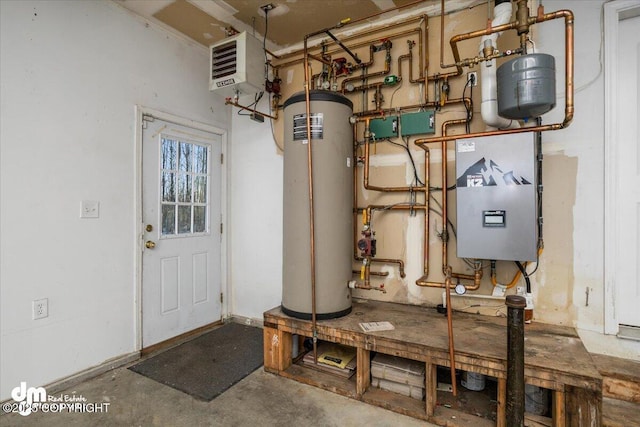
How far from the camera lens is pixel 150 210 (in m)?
2.72

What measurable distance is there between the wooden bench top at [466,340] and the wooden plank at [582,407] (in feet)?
0.20

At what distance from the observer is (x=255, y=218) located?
10.7ft

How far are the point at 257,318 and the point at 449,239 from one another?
2.00m

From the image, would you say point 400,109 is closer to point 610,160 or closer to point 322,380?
point 610,160

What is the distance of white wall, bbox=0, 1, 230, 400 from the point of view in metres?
1.95

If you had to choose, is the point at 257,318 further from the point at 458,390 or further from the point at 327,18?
the point at 327,18

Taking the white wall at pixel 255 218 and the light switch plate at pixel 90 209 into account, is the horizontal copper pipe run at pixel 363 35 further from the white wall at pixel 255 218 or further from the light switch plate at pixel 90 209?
the light switch plate at pixel 90 209

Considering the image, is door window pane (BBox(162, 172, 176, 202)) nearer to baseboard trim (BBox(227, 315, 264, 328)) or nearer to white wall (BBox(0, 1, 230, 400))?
white wall (BBox(0, 1, 230, 400))

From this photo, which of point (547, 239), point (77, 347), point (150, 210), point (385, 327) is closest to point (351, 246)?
point (385, 327)

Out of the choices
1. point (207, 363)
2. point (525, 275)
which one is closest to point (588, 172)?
point (525, 275)

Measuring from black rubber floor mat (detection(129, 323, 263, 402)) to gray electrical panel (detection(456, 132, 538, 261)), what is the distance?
5.71 feet

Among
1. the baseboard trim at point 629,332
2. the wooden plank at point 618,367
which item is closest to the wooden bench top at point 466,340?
the wooden plank at point 618,367

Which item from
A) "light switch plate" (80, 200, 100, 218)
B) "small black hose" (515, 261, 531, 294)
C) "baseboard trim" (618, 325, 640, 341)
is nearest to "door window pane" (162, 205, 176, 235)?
"light switch plate" (80, 200, 100, 218)

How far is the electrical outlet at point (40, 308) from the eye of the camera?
80.0 inches
